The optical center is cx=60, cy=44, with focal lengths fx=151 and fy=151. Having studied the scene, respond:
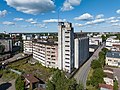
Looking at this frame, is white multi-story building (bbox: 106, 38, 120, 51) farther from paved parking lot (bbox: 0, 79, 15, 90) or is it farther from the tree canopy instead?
the tree canopy

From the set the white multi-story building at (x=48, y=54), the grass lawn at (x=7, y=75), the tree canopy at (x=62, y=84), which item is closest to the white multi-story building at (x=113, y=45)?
the white multi-story building at (x=48, y=54)

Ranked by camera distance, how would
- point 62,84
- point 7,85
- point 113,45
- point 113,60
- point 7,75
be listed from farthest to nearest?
point 113,45, point 113,60, point 7,75, point 7,85, point 62,84

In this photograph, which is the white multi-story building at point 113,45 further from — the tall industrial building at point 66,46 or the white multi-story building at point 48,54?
the tall industrial building at point 66,46

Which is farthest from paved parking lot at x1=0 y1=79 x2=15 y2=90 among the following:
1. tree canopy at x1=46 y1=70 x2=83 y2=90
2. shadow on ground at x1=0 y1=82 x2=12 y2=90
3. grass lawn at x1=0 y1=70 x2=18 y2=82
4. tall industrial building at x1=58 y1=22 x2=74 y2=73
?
tall industrial building at x1=58 y1=22 x2=74 y2=73

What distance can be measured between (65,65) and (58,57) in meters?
2.65

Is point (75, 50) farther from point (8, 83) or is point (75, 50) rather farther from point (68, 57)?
point (8, 83)

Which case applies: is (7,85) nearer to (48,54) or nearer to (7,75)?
(7,75)

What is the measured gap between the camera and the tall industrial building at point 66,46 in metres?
34.4

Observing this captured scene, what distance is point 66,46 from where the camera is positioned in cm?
3459

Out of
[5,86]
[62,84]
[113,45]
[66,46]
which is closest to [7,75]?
[5,86]

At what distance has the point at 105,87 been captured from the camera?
A: 22922 mm

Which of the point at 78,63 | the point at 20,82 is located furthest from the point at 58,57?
the point at 20,82

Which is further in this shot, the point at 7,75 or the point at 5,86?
the point at 7,75

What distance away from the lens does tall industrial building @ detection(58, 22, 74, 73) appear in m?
34.4
